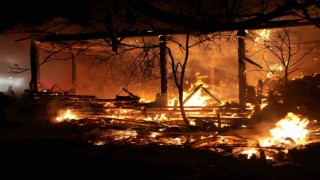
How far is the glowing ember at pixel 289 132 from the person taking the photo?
10586 millimetres

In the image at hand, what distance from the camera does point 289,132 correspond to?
39.7 feet

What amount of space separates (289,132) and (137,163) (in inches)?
252

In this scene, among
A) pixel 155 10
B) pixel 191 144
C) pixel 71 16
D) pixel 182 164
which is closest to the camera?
pixel 155 10

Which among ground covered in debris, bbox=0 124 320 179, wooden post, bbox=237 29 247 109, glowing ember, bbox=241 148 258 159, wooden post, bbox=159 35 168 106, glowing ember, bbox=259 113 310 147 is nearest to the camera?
ground covered in debris, bbox=0 124 320 179

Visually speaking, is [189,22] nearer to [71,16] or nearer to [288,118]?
[71,16]

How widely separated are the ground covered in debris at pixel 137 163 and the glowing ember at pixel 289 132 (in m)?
1.29

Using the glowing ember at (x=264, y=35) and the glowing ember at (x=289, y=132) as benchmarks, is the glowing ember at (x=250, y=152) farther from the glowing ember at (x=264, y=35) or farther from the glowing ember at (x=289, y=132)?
the glowing ember at (x=264, y=35)

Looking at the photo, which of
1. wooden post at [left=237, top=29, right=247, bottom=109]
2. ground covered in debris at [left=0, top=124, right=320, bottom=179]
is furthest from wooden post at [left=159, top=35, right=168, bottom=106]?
ground covered in debris at [left=0, top=124, right=320, bottom=179]

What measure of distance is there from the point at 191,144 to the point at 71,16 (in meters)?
5.09

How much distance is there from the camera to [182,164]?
8172mm

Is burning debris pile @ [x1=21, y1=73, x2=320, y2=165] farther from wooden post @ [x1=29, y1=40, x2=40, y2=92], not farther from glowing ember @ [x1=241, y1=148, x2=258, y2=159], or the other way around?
wooden post @ [x1=29, y1=40, x2=40, y2=92]

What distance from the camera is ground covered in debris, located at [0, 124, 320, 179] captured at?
7.23 meters

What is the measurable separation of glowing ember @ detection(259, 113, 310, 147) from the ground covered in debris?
129 cm

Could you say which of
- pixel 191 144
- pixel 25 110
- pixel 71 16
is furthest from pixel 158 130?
pixel 25 110
